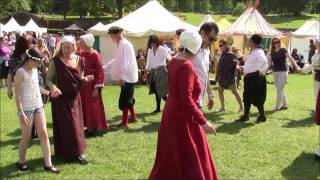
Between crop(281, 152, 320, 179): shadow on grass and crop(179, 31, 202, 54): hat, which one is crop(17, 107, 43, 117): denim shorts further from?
crop(281, 152, 320, 179): shadow on grass

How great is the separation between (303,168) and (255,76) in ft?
10.9

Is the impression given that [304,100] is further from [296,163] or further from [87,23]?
[87,23]

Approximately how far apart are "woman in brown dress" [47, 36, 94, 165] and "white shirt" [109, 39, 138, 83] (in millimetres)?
1912

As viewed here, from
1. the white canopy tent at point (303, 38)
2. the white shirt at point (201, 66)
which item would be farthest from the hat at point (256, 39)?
the white canopy tent at point (303, 38)

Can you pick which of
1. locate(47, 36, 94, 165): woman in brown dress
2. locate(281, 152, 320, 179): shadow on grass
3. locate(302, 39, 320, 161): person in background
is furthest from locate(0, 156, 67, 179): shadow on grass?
locate(302, 39, 320, 161): person in background

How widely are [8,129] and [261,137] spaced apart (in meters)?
4.82

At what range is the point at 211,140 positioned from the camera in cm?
876

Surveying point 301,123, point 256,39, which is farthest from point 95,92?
point 301,123

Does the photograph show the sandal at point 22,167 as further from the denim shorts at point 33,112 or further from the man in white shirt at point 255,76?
the man in white shirt at point 255,76

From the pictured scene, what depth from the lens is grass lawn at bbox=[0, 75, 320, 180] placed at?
22.2ft

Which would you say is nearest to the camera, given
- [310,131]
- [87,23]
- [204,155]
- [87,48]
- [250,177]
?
[204,155]

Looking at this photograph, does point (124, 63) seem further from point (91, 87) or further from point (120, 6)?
point (120, 6)

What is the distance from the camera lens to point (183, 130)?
4926 mm

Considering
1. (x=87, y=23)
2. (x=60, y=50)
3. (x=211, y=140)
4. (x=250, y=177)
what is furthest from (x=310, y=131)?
(x=87, y=23)
